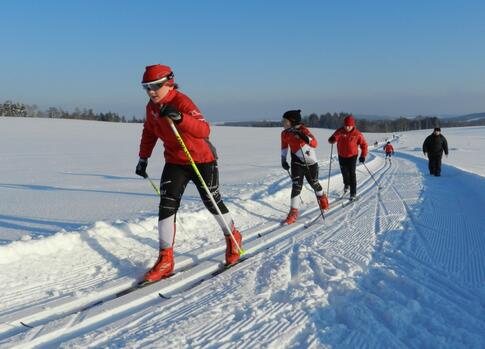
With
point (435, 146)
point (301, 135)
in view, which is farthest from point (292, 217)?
point (435, 146)

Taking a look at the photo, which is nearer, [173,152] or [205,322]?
[205,322]

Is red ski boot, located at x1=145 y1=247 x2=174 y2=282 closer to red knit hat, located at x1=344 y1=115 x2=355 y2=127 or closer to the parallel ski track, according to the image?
the parallel ski track

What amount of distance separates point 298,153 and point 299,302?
13.4 ft

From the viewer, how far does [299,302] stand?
3.32 metres

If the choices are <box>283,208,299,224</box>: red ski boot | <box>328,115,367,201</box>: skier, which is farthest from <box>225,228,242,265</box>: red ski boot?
<box>328,115,367,201</box>: skier

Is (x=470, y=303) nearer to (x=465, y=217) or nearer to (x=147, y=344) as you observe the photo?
(x=147, y=344)

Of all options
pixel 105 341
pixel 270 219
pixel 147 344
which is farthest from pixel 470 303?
pixel 270 219

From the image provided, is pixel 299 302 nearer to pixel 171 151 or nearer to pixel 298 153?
pixel 171 151

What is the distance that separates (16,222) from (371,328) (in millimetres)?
5426

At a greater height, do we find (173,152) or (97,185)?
(173,152)

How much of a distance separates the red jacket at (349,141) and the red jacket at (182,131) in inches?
226

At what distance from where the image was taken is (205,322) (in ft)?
9.95

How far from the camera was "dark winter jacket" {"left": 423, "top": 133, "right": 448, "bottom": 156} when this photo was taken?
1473 cm

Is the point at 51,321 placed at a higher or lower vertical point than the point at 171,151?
lower
